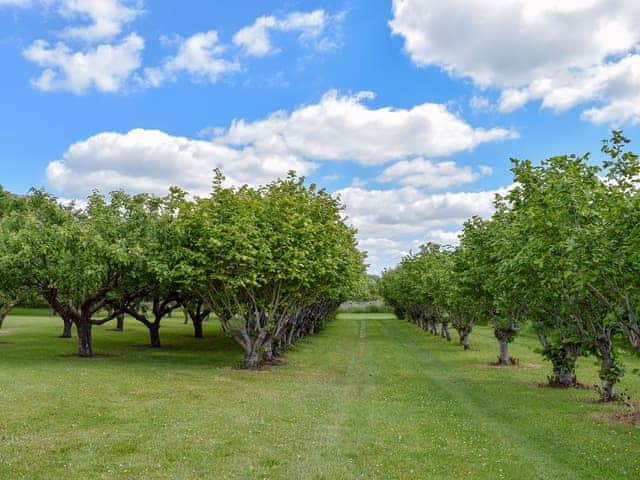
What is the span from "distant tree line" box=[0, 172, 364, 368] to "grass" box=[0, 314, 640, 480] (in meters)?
3.53

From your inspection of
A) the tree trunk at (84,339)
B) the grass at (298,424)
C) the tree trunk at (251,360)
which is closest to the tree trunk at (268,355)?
the tree trunk at (251,360)

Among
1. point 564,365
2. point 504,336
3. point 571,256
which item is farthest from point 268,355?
point 571,256

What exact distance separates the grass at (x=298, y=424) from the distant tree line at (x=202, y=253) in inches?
139

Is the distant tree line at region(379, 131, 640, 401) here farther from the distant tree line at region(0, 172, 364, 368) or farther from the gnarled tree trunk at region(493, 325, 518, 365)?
the distant tree line at region(0, 172, 364, 368)

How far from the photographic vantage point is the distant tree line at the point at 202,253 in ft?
78.6

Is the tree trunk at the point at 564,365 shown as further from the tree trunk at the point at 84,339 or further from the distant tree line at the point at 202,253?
the tree trunk at the point at 84,339

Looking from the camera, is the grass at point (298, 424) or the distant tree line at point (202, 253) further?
the distant tree line at point (202, 253)

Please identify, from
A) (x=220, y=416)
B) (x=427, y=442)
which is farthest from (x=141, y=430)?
(x=427, y=442)

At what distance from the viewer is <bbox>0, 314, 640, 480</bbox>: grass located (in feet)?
35.1

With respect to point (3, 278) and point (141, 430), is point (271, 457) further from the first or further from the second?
point (3, 278)

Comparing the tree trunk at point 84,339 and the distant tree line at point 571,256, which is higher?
the distant tree line at point 571,256

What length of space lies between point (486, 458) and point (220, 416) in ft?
24.1

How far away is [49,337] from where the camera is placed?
4406 cm

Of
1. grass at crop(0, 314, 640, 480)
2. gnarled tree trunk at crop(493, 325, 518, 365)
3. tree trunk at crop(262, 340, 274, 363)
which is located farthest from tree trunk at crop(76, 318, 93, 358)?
gnarled tree trunk at crop(493, 325, 518, 365)
